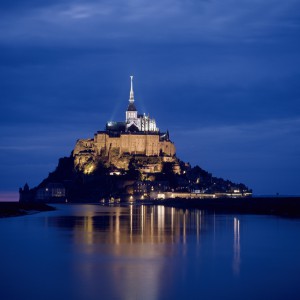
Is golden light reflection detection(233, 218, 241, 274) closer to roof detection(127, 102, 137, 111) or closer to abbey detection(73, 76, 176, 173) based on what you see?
abbey detection(73, 76, 176, 173)

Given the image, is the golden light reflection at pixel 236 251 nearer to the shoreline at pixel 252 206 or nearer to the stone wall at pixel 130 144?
the shoreline at pixel 252 206

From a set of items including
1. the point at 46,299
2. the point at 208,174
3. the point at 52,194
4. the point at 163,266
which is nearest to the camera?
the point at 46,299

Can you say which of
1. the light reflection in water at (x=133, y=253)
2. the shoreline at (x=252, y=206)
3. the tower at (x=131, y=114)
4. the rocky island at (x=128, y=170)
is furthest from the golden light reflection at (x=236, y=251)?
the tower at (x=131, y=114)

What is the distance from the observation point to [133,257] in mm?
26375

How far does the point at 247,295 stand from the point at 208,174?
119m

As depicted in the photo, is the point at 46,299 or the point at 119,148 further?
the point at 119,148

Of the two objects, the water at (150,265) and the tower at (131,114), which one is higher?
the tower at (131,114)

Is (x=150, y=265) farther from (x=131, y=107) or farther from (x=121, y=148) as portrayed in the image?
(x=131, y=107)

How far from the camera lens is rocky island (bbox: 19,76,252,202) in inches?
4697

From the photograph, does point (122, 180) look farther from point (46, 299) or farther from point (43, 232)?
point (46, 299)

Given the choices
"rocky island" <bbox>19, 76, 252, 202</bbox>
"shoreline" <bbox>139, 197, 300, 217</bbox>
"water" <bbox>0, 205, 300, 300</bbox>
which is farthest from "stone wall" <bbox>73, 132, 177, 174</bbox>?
"water" <bbox>0, 205, 300, 300</bbox>

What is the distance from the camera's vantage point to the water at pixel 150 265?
18984mm

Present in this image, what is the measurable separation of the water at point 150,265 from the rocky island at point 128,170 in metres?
80.5

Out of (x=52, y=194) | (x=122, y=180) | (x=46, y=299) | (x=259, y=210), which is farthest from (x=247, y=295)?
(x=52, y=194)
